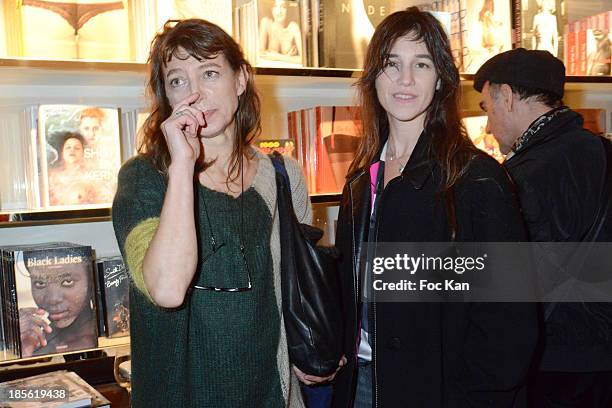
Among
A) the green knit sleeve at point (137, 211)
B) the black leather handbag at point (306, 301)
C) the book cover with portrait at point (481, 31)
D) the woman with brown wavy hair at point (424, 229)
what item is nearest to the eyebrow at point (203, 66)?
the green knit sleeve at point (137, 211)

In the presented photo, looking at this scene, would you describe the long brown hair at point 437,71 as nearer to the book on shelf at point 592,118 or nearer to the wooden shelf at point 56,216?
the wooden shelf at point 56,216

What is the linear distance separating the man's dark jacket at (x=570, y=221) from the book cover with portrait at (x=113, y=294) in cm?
134

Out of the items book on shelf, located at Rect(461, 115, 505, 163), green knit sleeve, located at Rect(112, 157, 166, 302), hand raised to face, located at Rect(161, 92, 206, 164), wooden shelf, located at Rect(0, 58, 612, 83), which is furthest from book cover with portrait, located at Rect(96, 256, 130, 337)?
book on shelf, located at Rect(461, 115, 505, 163)

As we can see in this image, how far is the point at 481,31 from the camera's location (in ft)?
8.71

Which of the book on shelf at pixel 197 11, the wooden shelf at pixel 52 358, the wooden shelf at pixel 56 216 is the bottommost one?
the wooden shelf at pixel 52 358

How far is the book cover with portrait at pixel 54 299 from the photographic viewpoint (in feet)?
6.12

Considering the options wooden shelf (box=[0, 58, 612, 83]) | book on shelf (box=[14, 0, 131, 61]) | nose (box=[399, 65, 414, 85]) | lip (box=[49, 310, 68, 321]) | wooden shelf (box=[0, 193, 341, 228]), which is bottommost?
lip (box=[49, 310, 68, 321])

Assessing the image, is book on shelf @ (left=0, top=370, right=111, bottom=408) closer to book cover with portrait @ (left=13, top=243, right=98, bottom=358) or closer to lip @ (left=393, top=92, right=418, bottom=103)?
book cover with portrait @ (left=13, top=243, right=98, bottom=358)

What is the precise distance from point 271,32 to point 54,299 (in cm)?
112

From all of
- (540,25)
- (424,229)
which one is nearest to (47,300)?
(424,229)

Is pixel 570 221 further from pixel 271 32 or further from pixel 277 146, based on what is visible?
pixel 271 32

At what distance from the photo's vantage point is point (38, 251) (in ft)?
6.21

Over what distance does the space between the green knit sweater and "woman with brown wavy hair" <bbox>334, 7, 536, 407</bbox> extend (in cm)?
28

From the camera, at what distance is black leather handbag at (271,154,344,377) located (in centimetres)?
151
